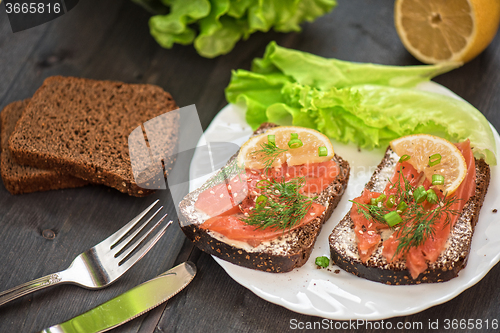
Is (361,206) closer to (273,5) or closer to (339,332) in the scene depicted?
(339,332)

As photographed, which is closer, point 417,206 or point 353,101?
point 417,206

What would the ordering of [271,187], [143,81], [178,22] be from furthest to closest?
[143,81]
[178,22]
[271,187]

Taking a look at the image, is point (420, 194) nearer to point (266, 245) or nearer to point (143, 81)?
point (266, 245)

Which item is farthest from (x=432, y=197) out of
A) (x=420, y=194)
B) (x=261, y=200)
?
(x=261, y=200)

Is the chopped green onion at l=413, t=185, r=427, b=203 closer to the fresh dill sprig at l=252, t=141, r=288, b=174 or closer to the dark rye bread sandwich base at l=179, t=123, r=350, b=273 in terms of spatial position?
the dark rye bread sandwich base at l=179, t=123, r=350, b=273

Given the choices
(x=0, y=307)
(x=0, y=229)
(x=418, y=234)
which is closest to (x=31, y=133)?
(x=0, y=229)

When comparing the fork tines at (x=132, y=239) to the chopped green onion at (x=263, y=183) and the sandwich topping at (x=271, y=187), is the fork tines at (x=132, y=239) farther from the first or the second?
the chopped green onion at (x=263, y=183)

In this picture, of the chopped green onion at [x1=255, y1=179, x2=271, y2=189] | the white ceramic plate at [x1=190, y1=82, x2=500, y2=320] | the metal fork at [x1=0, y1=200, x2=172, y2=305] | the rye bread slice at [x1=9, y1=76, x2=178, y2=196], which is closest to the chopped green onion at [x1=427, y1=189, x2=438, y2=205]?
the white ceramic plate at [x1=190, y1=82, x2=500, y2=320]

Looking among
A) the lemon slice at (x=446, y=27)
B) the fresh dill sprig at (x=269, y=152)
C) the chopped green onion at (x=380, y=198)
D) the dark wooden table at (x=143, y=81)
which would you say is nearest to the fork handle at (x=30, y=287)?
the dark wooden table at (x=143, y=81)
